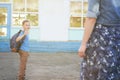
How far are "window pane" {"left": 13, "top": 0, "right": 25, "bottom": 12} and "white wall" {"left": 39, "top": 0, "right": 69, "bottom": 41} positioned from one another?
106cm

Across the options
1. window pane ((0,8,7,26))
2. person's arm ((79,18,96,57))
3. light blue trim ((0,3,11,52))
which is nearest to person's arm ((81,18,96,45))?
person's arm ((79,18,96,57))

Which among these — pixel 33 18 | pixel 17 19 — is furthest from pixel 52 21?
pixel 17 19

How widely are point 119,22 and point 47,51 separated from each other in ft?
65.0

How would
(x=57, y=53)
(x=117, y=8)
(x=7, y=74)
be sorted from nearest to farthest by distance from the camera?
(x=117, y=8) → (x=7, y=74) → (x=57, y=53)

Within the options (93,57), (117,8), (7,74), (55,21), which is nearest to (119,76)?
(93,57)

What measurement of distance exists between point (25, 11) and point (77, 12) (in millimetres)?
3127

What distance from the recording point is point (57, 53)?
23094 mm

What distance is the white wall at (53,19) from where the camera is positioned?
25.0 meters

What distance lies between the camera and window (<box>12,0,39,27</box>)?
25172mm

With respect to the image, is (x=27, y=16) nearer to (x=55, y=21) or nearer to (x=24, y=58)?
(x=55, y=21)

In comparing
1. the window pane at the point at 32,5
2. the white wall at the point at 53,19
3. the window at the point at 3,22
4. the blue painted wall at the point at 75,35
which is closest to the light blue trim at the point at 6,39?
the window at the point at 3,22

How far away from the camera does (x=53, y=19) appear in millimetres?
25047

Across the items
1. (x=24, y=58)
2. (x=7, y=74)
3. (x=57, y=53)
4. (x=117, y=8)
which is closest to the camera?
(x=117, y=8)

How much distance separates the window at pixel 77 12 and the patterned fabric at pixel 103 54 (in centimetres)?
2148
